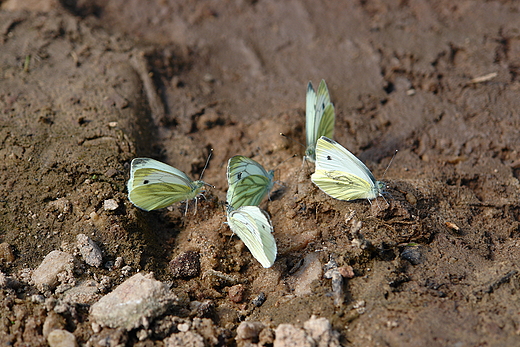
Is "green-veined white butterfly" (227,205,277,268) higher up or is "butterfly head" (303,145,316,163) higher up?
"green-veined white butterfly" (227,205,277,268)

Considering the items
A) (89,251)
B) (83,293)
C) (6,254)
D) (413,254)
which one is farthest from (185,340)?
(413,254)

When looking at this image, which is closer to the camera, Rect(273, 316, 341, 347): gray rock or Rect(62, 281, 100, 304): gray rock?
Rect(273, 316, 341, 347): gray rock

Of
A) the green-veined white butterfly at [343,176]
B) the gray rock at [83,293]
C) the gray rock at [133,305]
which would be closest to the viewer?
the gray rock at [133,305]

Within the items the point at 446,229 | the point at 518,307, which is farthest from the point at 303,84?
the point at 518,307

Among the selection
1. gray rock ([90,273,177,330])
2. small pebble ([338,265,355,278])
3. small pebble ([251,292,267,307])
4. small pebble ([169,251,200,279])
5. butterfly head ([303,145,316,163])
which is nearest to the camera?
gray rock ([90,273,177,330])

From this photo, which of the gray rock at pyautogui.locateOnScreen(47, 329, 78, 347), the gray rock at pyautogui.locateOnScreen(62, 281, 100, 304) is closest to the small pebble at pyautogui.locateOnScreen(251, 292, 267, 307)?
the gray rock at pyautogui.locateOnScreen(62, 281, 100, 304)

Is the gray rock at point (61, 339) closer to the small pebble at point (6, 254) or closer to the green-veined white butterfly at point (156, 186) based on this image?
the small pebble at point (6, 254)

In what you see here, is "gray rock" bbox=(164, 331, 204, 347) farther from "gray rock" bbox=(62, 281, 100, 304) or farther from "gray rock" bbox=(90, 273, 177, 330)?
"gray rock" bbox=(62, 281, 100, 304)

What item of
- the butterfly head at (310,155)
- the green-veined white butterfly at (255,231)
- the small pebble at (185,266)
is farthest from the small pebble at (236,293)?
the butterfly head at (310,155)
